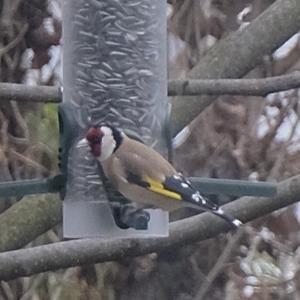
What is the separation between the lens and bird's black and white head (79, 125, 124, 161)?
129 inches

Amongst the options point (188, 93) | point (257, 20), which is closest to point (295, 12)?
point (257, 20)

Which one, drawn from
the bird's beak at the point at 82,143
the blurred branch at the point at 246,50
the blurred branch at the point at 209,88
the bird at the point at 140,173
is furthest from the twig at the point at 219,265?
the bird at the point at 140,173

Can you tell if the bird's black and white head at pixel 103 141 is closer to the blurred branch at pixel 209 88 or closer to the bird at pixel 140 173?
the bird at pixel 140 173

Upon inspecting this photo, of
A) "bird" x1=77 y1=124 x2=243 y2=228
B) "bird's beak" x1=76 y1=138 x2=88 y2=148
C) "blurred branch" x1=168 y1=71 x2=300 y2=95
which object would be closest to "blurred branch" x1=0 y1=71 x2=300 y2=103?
"blurred branch" x1=168 y1=71 x2=300 y2=95

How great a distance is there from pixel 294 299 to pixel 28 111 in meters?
0.98

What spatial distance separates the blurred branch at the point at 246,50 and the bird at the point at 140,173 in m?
0.77

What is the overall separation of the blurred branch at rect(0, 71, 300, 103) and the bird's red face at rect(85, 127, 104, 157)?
366mm

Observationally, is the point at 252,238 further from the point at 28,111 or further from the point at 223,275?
the point at 28,111

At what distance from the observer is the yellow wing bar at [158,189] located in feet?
10.5

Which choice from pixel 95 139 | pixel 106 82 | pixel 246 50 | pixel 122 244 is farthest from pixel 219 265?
pixel 95 139

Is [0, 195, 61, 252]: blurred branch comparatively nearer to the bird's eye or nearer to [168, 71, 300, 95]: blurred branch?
[168, 71, 300, 95]: blurred branch

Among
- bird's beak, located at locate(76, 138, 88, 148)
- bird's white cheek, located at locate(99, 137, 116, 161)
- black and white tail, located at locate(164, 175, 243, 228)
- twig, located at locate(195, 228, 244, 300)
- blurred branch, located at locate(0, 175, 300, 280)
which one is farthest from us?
twig, located at locate(195, 228, 244, 300)

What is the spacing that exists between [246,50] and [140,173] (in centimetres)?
98

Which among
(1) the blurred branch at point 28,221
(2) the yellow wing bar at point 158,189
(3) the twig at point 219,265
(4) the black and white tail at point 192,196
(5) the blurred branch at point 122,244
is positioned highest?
(4) the black and white tail at point 192,196
